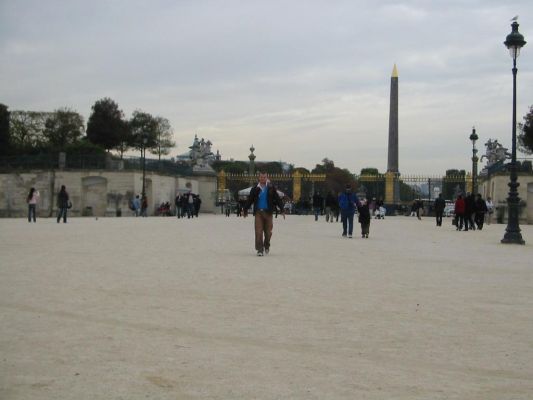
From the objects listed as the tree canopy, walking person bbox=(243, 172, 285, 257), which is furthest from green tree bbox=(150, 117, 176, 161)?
walking person bbox=(243, 172, 285, 257)

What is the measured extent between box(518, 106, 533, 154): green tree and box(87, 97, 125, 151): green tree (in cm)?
3408

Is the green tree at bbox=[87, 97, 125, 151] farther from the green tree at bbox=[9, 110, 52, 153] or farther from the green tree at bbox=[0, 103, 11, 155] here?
the green tree at bbox=[0, 103, 11, 155]

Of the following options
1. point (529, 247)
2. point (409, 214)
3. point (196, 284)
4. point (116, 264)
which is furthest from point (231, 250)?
point (409, 214)

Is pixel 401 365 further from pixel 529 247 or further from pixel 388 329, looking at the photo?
pixel 529 247

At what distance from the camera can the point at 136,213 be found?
1676 inches

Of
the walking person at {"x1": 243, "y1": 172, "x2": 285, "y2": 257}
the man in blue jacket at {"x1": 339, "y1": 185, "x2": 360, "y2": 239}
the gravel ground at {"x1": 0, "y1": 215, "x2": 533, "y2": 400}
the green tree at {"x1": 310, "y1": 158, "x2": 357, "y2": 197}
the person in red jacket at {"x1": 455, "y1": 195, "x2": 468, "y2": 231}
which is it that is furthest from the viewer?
the green tree at {"x1": 310, "y1": 158, "x2": 357, "y2": 197}

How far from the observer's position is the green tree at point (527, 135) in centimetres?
5978

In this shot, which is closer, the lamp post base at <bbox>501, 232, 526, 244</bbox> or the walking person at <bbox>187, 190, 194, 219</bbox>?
the lamp post base at <bbox>501, 232, 526, 244</bbox>

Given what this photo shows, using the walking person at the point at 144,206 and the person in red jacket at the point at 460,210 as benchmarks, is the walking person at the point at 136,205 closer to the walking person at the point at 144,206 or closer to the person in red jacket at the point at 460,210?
the walking person at the point at 144,206

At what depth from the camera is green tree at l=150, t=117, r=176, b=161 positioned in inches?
3046

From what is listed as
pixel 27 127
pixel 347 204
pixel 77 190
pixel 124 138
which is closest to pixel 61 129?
pixel 27 127

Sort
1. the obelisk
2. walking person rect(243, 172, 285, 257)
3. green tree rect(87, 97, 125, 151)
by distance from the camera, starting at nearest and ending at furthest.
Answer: walking person rect(243, 172, 285, 257)
the obelisk
green tree rect(87, 97, 125, 151)

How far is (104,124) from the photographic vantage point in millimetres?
69625

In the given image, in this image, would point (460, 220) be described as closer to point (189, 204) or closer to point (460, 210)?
point (460, 210)
